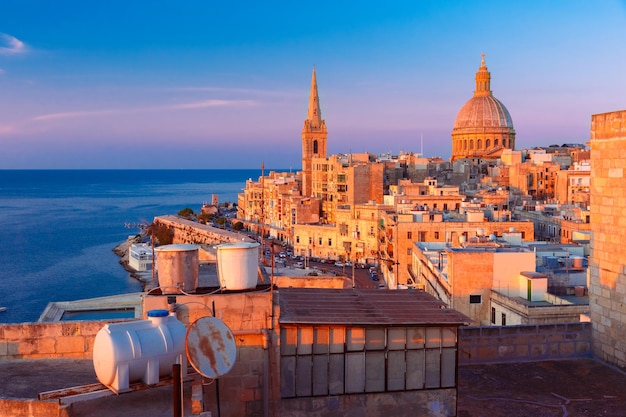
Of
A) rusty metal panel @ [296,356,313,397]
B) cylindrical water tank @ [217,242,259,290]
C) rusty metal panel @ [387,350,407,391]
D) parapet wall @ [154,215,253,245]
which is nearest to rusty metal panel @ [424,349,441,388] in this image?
rusty metal panel @ [387,350,407,391]

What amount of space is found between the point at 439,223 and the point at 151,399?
29.1 m

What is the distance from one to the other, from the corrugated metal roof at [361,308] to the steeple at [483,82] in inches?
3175

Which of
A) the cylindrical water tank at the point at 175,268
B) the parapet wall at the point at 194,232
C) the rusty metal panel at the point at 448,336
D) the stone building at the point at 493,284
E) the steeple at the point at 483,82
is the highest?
the steeple at the point at 483,82

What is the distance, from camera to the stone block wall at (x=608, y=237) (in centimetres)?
787

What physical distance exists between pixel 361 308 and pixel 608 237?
4.00 meters

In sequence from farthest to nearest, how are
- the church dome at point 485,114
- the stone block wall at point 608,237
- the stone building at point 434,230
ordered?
the church dome at point 485,114 → the stone building at point 434,230 → the stone block wall at point 608,237

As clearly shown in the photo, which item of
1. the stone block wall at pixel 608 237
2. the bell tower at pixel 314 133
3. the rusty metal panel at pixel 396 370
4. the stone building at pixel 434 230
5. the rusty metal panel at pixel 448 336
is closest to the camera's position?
the rusty metal panel at pixel 396 370

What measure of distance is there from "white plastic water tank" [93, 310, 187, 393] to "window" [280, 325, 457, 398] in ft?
3.54

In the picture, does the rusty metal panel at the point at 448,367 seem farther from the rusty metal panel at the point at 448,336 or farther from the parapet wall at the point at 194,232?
the parapet wall at the point at 194,232

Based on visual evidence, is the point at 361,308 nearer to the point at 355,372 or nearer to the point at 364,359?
the point at 364,359

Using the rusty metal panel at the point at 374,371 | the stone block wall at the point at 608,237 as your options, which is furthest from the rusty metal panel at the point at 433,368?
the stone block wall at the point at 608,237

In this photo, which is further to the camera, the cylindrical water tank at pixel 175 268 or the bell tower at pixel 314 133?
the bell tower at pixel 314 133

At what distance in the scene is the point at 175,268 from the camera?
18.0 ft

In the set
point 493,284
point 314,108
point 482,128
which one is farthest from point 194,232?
point 493,284
